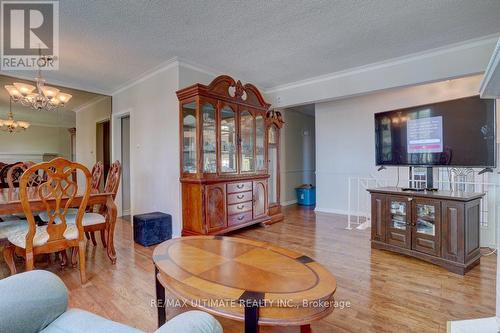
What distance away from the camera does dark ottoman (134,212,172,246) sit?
328 cm

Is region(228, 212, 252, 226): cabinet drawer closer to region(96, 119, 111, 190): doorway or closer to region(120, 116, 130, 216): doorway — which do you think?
region(120, 116, 130, 216): doorway

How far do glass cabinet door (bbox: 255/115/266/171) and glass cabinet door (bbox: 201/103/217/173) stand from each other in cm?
92

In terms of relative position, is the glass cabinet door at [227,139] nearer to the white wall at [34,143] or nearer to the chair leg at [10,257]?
the chair leg at [10,257]

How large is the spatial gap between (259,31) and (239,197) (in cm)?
224

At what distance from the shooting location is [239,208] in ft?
12.7

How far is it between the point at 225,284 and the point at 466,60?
388 cm

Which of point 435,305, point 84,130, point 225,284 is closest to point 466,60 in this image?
point 435,305

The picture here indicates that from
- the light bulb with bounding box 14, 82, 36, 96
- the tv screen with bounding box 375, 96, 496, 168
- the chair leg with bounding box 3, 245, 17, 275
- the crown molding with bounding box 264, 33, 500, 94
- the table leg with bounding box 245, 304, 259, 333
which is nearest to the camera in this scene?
the table leg with bounding box 245, 304, 259, 333

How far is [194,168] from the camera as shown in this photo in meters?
3.43

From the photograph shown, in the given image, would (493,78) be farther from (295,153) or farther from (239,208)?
(295,153)

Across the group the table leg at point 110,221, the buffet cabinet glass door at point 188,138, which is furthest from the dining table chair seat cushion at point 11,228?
the buffet cabinet glass door at point 188,138

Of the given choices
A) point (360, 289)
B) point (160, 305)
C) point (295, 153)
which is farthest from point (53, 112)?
point (360, 289)

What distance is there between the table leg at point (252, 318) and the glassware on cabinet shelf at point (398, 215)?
95.4 inches

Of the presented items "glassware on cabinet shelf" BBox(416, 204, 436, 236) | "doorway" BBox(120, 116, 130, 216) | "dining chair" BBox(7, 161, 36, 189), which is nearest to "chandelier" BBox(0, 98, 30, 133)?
"dining chair" BBox(7, 161, 36, 189)
